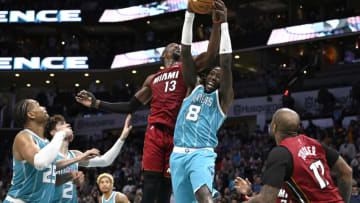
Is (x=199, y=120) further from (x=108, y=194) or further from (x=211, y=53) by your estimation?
(x=108, y=194)

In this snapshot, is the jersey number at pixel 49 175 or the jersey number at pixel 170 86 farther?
the jersey number at pixel 170 86

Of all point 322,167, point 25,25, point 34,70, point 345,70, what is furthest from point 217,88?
point 25,25

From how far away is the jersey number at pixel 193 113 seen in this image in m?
4.96

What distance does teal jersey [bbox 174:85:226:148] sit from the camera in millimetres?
4930

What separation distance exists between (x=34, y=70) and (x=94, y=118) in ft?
15.4

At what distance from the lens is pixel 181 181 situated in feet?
16.0

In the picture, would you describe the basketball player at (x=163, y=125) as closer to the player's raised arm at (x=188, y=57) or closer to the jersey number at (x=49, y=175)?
the player's raised arm at (x=188, y=57)

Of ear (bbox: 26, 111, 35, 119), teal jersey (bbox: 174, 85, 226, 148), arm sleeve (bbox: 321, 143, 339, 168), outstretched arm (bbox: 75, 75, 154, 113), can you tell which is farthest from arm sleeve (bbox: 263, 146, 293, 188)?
ear (bbox: 26, 111, 35, 119)

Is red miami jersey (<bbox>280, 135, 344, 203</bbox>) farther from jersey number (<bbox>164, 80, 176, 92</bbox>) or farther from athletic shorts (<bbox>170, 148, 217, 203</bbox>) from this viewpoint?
jersey number (<bbox>164, 80, 176, 92</bbox>)

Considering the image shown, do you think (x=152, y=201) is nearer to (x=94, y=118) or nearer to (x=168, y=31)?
(x=94, y=118)

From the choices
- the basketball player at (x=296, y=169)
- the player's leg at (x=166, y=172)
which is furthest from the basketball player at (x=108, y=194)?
the basketball player at (x=296, y=169)

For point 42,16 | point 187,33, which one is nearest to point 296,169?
point 187,33

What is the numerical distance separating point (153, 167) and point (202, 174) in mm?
790

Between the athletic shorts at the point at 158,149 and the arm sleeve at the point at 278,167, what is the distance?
1480 mm
